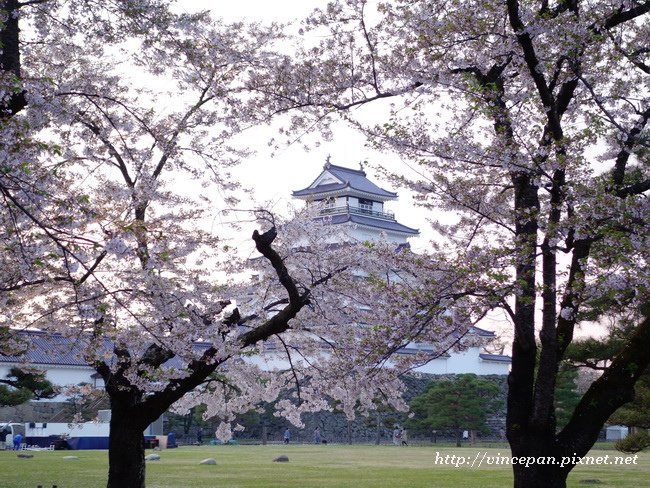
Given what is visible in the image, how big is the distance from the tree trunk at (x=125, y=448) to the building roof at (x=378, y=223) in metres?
26.9

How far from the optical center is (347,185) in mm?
34875

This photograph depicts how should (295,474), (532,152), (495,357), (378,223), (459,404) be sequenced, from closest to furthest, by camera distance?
1. (532,152)
2. (295,474)
3. (459,404)
4. (378,223)
5. (495,357)

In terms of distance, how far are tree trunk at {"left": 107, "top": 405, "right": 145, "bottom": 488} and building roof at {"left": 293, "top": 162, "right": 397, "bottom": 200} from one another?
28336 millimetres

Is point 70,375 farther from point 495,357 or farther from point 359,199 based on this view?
point 495,357

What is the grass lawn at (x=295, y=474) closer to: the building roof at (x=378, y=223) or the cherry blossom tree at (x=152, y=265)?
the cherry blossom tree at (x=152, y=265)

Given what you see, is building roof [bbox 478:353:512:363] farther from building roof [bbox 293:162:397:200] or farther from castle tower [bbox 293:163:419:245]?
building roof [bbox 293:162:397:200]

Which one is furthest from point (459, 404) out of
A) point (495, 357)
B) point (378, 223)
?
point (378, 223)

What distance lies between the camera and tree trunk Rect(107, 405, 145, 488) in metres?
6.90

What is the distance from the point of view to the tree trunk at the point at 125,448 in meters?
6.90

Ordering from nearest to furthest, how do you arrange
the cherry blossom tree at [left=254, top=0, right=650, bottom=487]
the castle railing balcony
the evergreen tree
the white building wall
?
the cherry blossom tree at [left=254, top=0, right=650, bottom=487] < the evergreen tree < the white building wall < the castle railing balcony

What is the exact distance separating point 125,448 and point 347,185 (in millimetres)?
28537

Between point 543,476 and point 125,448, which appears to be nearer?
point 543,476

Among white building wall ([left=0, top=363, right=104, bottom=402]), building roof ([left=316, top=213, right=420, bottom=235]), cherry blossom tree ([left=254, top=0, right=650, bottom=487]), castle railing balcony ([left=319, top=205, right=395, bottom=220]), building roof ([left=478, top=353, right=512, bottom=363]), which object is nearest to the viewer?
cherry blossom tree ([left=254, top=0, right=650, bottom=487])

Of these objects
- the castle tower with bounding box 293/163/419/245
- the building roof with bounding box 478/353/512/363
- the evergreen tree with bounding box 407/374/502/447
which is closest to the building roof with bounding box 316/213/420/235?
the castle tower with bounding box 293/163/419/245
